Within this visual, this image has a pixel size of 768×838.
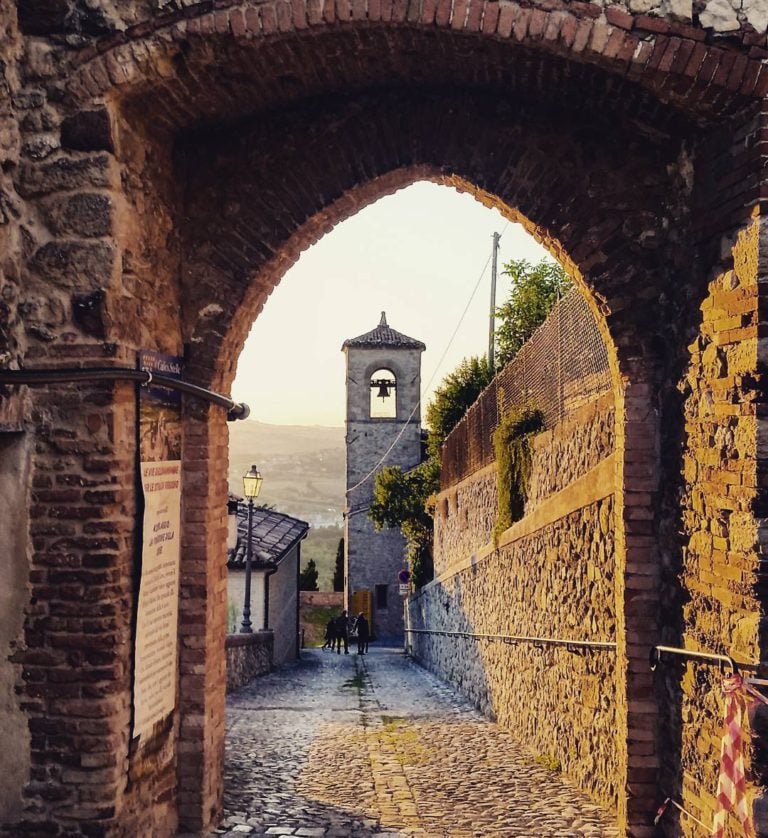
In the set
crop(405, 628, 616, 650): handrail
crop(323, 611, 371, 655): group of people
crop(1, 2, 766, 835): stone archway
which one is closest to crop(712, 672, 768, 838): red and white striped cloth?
crop(1, 2, 766, 835): stone archway

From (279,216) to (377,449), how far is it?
1051 inches

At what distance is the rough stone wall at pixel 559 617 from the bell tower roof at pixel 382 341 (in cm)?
1878

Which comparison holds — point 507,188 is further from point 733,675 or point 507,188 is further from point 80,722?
point 80,722

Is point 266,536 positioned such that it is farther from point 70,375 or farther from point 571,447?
point 70,375

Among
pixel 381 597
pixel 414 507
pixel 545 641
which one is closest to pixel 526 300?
pixel 414 507

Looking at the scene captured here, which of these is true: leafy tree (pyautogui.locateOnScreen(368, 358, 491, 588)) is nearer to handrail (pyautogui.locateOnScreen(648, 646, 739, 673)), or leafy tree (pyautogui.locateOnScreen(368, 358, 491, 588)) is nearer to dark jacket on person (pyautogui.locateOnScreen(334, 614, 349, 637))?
dark jacket on person (pyautogui.locateOnScreen(334, 614, 349, 637))

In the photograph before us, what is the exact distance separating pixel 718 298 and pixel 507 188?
4.62 feet

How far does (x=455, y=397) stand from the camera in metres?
19.7

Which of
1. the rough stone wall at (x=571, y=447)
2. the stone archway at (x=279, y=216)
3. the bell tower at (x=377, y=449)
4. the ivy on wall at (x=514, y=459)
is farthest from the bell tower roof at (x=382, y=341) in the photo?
the stone archway at (x=279, y=216)

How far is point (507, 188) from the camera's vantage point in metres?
4.93

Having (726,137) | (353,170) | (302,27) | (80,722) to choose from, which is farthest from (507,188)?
(80,722)

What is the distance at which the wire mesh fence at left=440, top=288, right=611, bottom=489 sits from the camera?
6574 millimetres

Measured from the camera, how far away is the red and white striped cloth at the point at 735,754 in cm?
360

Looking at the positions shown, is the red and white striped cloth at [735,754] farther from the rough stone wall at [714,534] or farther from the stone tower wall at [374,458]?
the stone tower wall at [374,458]
